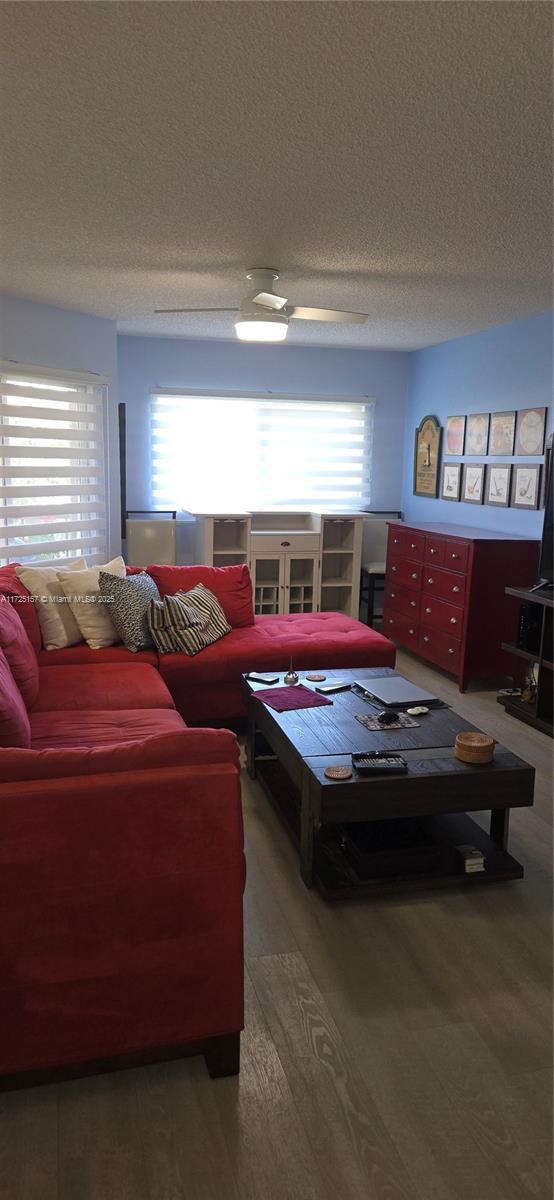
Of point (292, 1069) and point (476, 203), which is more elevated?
point (476, 203)

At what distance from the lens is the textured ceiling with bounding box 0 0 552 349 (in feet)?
5.69

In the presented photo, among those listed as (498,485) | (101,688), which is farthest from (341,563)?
(101,688)

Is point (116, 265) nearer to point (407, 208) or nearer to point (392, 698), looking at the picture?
point (407, 208)

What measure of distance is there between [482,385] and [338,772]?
3.87m

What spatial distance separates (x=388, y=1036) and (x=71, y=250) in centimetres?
340

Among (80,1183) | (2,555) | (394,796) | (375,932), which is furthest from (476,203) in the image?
(2,555)

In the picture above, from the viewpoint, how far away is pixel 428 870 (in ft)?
8.72

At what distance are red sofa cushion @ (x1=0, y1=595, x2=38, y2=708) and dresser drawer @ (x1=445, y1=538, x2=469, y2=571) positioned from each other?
2.75 meters

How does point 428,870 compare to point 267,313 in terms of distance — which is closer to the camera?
point 428,870

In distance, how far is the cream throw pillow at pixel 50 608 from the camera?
151 inches

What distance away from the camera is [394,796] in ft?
8.11

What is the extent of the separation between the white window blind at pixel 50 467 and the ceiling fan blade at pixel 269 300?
6.57 feet

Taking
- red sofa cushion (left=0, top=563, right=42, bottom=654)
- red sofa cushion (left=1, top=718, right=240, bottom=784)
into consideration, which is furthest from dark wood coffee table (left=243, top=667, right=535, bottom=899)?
red sofa cushion (left=0, top=563, right=42, bottom=654)

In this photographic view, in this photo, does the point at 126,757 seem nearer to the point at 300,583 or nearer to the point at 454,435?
the point at 300,583
